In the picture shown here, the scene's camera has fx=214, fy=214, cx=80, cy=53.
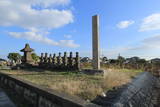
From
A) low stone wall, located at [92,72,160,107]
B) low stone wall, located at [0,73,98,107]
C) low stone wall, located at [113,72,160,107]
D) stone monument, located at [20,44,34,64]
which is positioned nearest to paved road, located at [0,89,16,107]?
low stone wall, located at [0,73,98,107]

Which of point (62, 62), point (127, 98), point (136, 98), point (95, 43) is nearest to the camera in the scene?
point (127, 98)

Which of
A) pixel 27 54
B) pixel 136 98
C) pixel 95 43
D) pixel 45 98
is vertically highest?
pixel 95 43

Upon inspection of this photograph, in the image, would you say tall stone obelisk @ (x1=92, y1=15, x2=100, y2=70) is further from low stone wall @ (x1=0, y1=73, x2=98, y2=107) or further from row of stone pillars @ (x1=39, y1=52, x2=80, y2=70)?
low stone wall @ (x1=0, y1=73, x2=98, y2=107)

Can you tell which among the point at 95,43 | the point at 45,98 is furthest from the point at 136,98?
the point at 95,43

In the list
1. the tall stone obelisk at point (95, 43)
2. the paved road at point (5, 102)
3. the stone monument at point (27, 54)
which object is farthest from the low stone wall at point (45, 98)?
the stone monument at point (27, 54)

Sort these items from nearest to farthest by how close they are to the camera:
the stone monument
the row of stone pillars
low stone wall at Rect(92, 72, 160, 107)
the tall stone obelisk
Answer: low stone wall at Rect(92, 72, 160, 107) < the tall stone obelisk < the row of stone pillars < the stone monument

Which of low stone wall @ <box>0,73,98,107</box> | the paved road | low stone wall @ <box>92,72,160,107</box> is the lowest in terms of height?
the paved road

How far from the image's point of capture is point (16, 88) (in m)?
7.23

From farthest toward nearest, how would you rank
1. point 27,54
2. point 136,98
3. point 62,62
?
point 27,54 < point 62,62 < point 136,98

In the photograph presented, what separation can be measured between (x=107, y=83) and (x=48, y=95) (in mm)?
3825

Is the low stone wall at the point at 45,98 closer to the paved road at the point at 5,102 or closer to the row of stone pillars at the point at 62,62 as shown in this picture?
the paved road at the point at 5,102

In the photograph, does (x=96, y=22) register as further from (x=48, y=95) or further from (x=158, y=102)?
(x=48, y=95)

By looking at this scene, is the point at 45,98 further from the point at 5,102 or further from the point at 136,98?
the point at 136,98

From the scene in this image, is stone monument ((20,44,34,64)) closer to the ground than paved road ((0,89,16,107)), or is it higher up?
higher up
